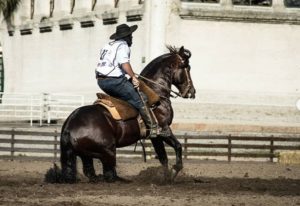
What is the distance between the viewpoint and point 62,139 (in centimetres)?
1600

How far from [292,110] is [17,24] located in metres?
16.2

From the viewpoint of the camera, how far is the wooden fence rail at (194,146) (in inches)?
1069

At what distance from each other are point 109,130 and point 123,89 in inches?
32.8

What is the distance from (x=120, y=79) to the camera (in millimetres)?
16656

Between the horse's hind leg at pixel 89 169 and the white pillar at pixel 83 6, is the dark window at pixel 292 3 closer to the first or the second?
the white pillar at pixel 83 6

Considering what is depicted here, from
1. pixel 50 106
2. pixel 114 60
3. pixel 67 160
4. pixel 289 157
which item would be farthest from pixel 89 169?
pixel 50 106

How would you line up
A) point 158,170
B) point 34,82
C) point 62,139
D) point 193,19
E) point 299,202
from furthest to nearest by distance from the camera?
point 34,82, point 193,19, point 158,170, point 62,139, point 299,202

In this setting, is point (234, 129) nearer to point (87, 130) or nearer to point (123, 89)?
point (123, 89)

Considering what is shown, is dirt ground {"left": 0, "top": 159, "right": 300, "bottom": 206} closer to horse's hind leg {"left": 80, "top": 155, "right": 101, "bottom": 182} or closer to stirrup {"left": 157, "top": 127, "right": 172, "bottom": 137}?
horse's hind leg {"left": 80, "top": 155, "right": 101, "bottom": 182}

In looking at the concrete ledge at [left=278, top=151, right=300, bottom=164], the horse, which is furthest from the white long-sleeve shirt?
the concrete ledge at [left=278, top=151, right=300, bottom=164]

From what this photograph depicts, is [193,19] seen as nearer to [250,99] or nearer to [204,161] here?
[250,99]

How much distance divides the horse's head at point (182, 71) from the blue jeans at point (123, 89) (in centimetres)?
127

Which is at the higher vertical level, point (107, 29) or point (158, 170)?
point (107, 29)

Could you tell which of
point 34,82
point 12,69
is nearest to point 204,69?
point 34,82
